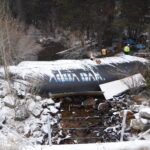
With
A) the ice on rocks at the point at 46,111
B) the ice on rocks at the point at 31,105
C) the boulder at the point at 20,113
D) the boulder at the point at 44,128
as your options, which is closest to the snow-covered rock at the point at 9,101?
the boulder at the point at 20,113

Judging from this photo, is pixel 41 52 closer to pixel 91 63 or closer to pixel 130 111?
pixel 91 63

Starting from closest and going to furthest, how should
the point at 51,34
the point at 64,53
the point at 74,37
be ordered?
the point at 64,53
the point at 74,37
the point at 51,34

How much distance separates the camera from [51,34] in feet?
70.3

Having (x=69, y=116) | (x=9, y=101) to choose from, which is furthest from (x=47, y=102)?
→ (x=9, y=101)

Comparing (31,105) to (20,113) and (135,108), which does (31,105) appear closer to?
(20,113)

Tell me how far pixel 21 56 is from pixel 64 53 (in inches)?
129

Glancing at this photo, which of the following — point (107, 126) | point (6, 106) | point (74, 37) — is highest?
point (74, 37)

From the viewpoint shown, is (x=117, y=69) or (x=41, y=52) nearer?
(x=117, y=69)

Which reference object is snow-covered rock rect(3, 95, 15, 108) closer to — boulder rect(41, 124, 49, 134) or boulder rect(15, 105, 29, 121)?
boulder rect(15, 105, 29, 121)

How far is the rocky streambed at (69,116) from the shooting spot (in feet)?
26.9

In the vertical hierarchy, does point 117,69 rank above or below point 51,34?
below

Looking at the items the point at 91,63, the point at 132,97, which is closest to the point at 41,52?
the point at 91,63

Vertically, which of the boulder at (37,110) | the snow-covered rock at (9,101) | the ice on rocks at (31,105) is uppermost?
the snow-covered rock at (9,101)

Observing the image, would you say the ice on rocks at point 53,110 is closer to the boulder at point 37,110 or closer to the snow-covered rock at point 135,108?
the boulder at point 37,110
